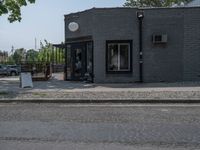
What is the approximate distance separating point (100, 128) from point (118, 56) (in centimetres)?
1798

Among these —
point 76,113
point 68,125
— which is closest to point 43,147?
point 68,125

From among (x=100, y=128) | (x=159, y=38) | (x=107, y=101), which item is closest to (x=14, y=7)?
(x=159, y=38)

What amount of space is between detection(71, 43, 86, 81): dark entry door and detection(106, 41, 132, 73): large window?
102 inches

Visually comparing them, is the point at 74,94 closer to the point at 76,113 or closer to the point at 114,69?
the point at 76,113

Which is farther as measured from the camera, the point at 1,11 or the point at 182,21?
the point at 1,11

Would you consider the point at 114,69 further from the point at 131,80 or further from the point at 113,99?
the point at 113,99

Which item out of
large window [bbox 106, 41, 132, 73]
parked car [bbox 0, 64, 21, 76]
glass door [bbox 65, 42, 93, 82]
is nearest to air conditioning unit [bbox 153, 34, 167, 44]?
large window [bbox 106, 41, 132, 73]

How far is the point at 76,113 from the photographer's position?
51.0 feet

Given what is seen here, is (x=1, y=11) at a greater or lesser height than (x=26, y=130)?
greater

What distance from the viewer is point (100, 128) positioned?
1227cm

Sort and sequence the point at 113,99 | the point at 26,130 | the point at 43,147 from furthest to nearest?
the point at 113,99 < the point at 26,130 < the point at 43,147

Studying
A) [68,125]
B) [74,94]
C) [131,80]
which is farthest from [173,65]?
[68,125]

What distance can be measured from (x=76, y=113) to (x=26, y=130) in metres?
3.62

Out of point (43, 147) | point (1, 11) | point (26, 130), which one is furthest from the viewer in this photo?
point (1, 11)
